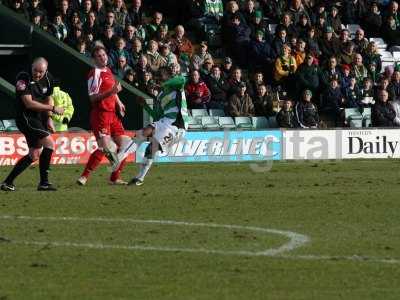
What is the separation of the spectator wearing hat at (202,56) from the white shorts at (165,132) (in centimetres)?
1077

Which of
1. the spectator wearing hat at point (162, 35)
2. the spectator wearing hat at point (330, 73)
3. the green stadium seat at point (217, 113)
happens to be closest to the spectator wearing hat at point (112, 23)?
the spectator wearing hat at point (162, 35)

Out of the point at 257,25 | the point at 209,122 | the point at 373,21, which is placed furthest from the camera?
the point at 373,21

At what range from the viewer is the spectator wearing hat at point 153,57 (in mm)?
27645

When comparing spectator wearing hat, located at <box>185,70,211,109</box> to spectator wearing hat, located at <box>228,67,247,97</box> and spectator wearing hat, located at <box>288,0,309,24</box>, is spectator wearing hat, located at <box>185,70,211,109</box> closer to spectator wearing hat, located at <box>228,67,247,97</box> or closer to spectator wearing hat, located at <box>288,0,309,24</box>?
spectator wearing hat, located at <box>228,67,247,97</box>

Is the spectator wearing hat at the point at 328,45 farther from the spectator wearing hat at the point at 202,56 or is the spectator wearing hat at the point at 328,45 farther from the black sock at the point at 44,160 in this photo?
the black sock at the point at 44,160

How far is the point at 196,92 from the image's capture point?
91.9ft

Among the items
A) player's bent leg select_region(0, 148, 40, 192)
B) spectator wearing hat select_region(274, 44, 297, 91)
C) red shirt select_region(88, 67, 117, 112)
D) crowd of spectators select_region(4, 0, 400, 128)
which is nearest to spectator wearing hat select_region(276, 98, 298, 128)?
crowd of spectators select_region(4, 0, 400, 128)

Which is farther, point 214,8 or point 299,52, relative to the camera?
point 214,8

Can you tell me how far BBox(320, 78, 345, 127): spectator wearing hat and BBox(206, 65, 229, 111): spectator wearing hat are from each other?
2.79 meters

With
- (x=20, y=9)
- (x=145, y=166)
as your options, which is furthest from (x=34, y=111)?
(x=20, y=9)

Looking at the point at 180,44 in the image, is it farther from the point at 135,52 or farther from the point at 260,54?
the point at 260,54

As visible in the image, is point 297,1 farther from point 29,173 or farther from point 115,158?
point 115,158

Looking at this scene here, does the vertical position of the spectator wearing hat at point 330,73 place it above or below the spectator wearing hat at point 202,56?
below

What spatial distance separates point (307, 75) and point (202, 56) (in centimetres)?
252
